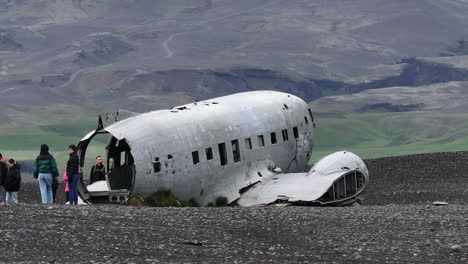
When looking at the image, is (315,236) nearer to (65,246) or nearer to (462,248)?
(462,248)

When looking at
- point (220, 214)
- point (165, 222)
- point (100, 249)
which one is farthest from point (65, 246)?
point (220, 214)

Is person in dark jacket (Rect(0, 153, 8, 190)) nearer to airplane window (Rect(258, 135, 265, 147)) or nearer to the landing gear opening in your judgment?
the landing gear opening

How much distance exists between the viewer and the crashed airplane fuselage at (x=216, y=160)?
1588 inches

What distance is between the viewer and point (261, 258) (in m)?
27.6

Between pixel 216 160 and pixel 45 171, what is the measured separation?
6516 millimetres

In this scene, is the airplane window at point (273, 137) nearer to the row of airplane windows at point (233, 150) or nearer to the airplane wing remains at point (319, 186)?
the row of airplane windows at point (233, 150)

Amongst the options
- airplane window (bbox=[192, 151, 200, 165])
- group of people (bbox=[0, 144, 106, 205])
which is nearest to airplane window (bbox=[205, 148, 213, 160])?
airplane window (bbox=[192, 151, 200, 165])

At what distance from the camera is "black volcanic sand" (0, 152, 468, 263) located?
27078 mm

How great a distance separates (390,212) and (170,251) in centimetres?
1062

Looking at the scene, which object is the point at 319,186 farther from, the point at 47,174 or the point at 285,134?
the point at 47,174

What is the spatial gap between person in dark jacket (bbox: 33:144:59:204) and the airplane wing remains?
24.7 feet

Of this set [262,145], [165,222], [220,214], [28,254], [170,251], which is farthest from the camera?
[262,145]

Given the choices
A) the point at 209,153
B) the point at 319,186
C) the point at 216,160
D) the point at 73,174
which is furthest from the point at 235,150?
the point at 73,174

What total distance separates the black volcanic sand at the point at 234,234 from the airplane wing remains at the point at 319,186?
4131 millimetres
